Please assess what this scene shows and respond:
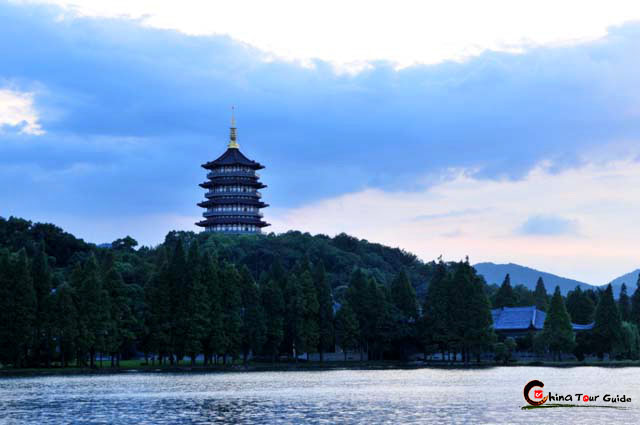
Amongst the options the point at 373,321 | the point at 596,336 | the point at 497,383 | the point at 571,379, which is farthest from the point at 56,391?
the point at 596,336

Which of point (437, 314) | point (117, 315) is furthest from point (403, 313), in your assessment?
point (117, 315)

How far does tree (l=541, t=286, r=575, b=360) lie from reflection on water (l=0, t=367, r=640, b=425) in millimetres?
29545

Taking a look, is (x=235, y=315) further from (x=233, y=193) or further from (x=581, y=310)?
(x=233, y=193)

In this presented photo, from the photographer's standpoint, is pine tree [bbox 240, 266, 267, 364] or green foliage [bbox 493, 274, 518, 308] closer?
pine tree [bbox 240, 266, 267, 364]

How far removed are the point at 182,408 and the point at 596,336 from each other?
6132cm

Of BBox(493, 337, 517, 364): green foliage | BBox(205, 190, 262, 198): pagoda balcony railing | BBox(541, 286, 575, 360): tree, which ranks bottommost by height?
BBox(493, 337, 517, 364): green foliage

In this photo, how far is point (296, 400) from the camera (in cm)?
4109

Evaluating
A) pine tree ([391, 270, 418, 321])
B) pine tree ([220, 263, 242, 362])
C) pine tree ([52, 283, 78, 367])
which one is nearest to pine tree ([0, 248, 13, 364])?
pine tree ([52, 283, 78, 367])

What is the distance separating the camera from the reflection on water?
107 feet

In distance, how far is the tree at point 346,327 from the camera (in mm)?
85625

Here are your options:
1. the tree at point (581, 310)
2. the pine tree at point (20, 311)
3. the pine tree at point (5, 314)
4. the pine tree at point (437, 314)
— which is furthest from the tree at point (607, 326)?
the pine tree at point (5, 314)

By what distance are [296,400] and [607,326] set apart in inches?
2182

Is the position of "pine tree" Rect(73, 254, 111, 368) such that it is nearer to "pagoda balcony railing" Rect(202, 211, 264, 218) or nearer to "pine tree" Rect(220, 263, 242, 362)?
"pine tree" Rect(220, 263, 242, 362)

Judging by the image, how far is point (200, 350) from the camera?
248ft
